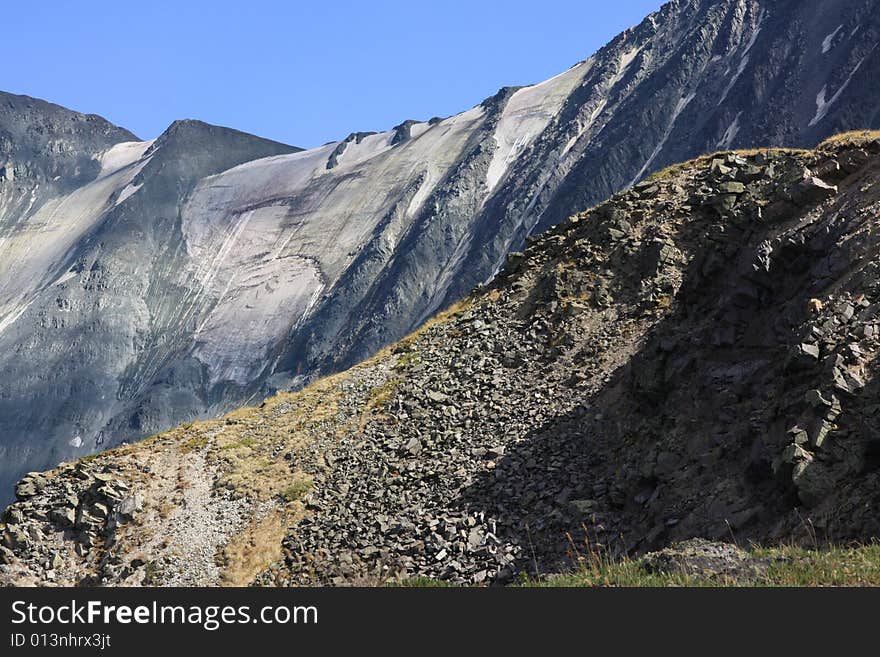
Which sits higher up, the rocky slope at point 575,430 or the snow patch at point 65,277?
the snow patch at point 65,277

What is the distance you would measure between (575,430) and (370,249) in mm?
146306

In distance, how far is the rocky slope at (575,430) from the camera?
890 inches

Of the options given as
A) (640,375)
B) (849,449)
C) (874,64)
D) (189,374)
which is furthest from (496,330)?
(189,374)

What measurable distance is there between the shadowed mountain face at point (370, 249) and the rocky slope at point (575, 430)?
97.3 meters

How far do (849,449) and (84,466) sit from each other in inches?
972

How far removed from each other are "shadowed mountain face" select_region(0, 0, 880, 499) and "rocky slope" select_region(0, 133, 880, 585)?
9728 cm

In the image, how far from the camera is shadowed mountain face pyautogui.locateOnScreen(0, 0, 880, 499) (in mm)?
148625

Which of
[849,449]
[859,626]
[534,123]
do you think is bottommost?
[859,626]

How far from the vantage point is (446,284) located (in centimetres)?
16200

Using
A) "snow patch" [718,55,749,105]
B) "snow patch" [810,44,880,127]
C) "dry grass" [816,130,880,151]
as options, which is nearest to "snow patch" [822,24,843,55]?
"snow patch" [810,44,880,127]

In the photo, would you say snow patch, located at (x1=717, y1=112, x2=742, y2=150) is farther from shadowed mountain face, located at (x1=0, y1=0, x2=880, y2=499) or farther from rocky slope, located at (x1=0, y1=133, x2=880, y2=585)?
rocky slope, located at (x1=0, y1=133, x2=880, y2=585)

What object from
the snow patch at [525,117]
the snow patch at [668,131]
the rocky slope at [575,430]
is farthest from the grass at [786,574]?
the snow patch at [525,117]

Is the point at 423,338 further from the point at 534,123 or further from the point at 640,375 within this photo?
the point at 534,123

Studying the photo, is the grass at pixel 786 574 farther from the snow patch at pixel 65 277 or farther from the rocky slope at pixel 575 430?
the snow patch at pixel 65 277
